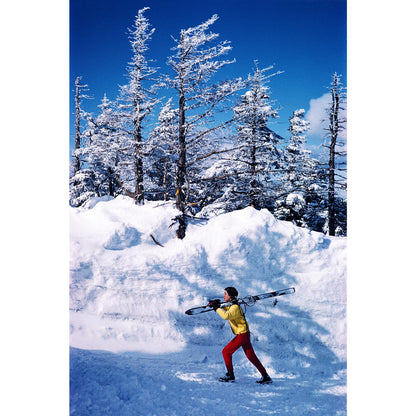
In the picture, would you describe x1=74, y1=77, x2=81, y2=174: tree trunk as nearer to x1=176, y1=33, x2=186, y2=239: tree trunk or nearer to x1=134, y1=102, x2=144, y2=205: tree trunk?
x1=134, y1=102, x2=144, y2=205: tree trunk

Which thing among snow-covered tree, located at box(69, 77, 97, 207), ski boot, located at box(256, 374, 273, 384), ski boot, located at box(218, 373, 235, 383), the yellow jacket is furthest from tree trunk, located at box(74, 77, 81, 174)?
ski boot, located at box(256, 374, 273, 384)

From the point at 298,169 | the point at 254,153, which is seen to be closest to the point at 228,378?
the point at 298,169

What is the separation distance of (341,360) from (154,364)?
3.10 meters

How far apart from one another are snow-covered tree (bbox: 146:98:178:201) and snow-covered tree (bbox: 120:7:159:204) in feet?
0.79

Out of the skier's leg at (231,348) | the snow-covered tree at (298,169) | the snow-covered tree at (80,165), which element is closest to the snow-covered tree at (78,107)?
the snow-covered tree at (80,165)

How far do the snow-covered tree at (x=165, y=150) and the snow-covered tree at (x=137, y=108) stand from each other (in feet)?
0.79

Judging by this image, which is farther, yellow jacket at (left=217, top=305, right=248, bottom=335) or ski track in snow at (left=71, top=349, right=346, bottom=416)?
yellow jacket at (left=217, top=305, right=248, bottom=335)

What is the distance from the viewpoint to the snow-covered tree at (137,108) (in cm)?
527

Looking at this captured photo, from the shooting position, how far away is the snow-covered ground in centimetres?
324
